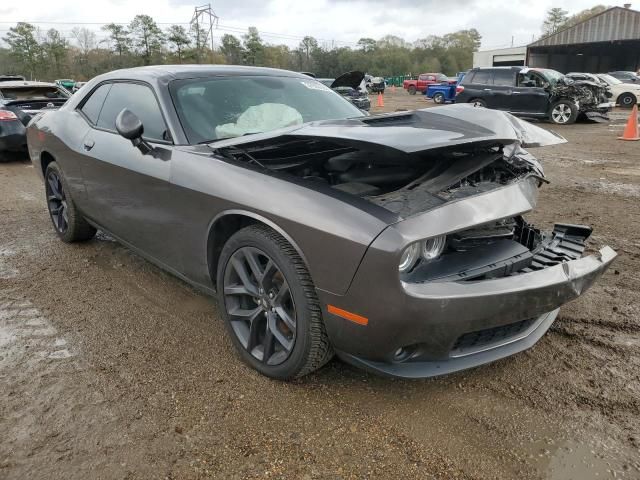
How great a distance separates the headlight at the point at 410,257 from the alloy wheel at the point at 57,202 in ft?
11.4

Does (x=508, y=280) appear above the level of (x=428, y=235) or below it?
below

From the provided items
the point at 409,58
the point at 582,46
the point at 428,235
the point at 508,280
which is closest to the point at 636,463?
the point at 508,280

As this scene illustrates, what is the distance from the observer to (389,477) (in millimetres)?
1854

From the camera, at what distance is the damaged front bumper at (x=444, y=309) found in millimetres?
→ 1922

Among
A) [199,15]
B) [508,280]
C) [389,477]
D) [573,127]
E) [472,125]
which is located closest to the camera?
[389,477]

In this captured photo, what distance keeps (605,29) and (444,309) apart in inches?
1952

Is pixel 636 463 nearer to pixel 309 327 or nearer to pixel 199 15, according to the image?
pixel 309 327

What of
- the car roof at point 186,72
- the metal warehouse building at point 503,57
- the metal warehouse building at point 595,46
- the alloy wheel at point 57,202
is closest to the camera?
the car roof at point 186,72

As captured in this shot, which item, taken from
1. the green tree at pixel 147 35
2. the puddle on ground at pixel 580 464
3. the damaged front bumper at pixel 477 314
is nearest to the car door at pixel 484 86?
the damaged front bumper at pixel 477 314

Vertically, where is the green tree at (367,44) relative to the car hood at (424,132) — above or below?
above

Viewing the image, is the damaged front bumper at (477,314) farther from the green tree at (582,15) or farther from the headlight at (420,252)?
the green tree at (582,15)

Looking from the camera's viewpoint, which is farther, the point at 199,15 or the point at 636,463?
the point at 199,15

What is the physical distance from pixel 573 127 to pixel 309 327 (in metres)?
14.3

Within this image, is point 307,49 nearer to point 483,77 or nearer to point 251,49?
point 251,49
